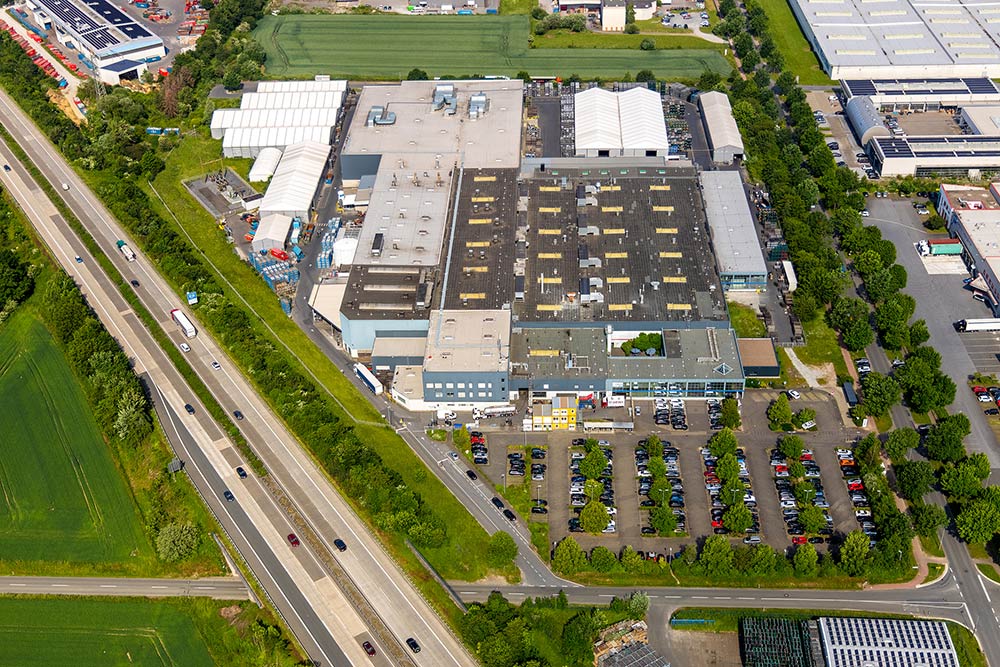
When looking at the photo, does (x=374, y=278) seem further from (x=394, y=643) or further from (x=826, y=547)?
(x=826, y=547)

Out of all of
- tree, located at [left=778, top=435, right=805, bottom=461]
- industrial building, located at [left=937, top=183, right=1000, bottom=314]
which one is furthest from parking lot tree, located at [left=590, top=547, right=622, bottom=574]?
industrial building, located at [left=937, top=183, right=1000, bottom=314]

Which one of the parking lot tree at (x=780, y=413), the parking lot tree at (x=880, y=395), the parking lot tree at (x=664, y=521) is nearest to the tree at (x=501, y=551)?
the parking lot tree at (x=664, y=521)

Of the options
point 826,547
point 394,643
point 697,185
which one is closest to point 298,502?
point 394,643

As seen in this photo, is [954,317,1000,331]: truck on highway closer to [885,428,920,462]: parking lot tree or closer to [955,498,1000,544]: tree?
[885,428,920,462]: parking lot tree

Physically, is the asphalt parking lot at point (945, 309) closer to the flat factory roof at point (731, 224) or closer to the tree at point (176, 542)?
the flat factory roof at point (731, 224)

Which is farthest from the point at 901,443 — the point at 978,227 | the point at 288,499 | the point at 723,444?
the point at 288,499
